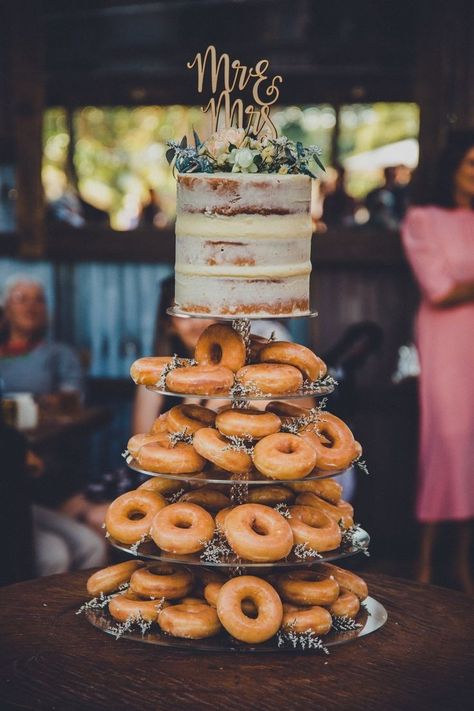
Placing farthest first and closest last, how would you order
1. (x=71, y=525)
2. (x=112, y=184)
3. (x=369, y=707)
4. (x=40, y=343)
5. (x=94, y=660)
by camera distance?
1. (x=112, y=184)
2. (x=40, y=343)
3. (x=71, y=525)
4. (x=94, y=660)
5. (x=369, y=707)

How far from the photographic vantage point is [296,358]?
298 centimetres

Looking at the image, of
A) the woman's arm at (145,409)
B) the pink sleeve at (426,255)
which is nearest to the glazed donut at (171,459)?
the woman's arm at (145,409)

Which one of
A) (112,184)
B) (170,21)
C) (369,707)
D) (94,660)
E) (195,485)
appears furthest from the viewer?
(112,184)

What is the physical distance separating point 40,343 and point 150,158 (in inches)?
90.9

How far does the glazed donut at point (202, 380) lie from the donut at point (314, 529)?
38 cm

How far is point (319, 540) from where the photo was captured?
2857 millimetres

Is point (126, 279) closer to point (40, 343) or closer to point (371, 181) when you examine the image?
point (40, 343)

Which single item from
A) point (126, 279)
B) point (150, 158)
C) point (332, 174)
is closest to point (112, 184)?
point (150, 158)

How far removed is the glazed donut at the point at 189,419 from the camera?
2.99 metres

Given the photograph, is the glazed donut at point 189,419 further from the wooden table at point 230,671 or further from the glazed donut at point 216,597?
the wooden table at point 230,671

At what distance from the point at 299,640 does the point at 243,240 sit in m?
0.99

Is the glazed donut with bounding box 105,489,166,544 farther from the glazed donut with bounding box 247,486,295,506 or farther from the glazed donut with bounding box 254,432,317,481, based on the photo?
the glazed donut with bounding box 254,432,317,481

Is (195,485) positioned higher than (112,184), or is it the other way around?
(112,184)

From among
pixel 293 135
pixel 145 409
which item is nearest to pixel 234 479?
pixel 145 409
